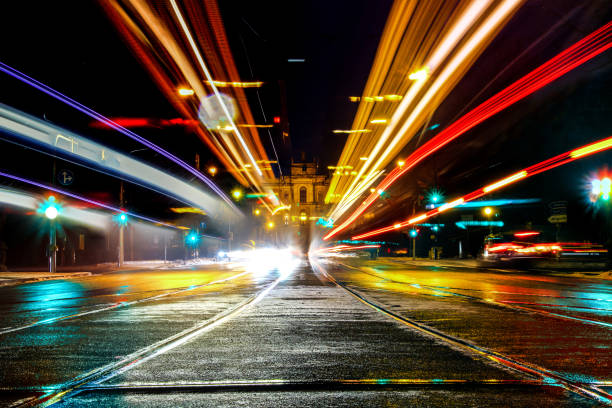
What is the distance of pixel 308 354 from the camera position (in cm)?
526

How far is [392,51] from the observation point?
14875 millimetres

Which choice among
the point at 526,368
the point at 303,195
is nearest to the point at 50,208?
the point at 526,368

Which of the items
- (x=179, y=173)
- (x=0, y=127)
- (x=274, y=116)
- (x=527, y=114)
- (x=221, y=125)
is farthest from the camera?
(x=179, y=173)

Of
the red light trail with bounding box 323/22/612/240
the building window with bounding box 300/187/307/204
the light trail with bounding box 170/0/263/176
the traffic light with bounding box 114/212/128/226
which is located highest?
the building window with bounding box 300/187/307/204

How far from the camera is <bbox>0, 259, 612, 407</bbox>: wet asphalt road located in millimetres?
3754

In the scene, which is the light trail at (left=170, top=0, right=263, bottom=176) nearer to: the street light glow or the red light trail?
the street light glow

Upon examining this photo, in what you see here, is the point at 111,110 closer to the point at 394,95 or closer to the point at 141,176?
the point at 141,176

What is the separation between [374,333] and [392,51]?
431 inches

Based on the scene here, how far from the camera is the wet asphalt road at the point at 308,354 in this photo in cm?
375

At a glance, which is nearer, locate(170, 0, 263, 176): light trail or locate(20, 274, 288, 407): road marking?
locate(20, 274, 288, 407): road marking

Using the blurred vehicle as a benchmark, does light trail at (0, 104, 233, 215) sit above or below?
above

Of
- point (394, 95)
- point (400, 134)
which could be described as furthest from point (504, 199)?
point (394, 95)

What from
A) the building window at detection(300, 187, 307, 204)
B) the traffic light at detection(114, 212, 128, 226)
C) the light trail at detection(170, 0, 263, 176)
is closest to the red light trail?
A: the light trail at detection(170, 0, 263, 176)

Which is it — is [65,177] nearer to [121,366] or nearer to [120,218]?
[120,218]
